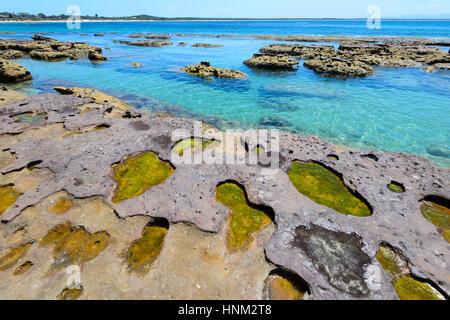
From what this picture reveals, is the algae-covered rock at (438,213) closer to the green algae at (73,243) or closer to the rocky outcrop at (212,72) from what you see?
the green algae at (73,243)

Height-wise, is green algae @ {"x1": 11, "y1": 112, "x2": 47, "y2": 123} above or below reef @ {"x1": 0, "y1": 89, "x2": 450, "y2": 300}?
above

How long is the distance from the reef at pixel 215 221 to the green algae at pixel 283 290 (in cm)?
3

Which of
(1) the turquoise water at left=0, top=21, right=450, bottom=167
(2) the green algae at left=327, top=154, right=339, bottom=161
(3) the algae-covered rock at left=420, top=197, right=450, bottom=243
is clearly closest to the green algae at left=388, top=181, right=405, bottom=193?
(3) the algae-covered rock at left=420, top=197, right=450, bottom=243

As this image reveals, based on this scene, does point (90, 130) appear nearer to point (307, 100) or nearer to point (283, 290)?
point (283, 290)

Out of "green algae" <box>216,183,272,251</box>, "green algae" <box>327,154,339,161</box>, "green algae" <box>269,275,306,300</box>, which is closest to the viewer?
"green algae" <box>269,275,306,300</box>

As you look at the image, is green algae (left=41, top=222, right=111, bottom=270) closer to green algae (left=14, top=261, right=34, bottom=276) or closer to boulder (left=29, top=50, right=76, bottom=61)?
green algae (left=14, top=261, right=34, bottom=276)

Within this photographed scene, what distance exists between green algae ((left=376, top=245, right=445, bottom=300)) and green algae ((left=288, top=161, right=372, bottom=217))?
1.60m

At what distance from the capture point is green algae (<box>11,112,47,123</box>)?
13.6 metres

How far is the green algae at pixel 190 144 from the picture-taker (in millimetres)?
10638

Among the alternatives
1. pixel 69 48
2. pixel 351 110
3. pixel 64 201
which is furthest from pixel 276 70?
pixel 69 48

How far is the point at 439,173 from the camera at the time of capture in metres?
9.13

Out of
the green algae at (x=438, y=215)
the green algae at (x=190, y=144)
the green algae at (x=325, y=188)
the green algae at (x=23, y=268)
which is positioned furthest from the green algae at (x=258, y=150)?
the green algae at (x=23, y=268)

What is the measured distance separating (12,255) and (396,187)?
13.2 metres

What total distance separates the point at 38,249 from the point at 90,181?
9.51 ft
